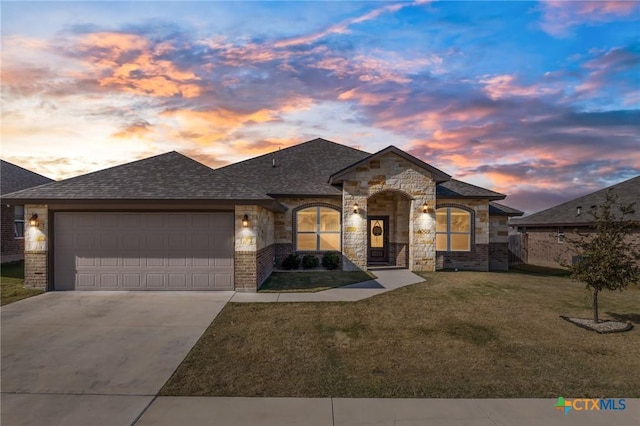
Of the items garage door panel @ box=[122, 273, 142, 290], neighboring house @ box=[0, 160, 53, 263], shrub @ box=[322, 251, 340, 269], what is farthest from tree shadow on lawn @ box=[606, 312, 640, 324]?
neighboring house @ box=[0, 160, 53, 263]

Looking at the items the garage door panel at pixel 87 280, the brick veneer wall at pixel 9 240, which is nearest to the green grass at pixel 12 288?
the garage door panel at pixel 87 280

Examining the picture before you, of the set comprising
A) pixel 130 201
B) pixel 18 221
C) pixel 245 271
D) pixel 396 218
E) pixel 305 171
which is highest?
pixel 305 171

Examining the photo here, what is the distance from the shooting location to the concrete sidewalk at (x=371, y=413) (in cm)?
431

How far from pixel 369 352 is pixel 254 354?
7.06 feet

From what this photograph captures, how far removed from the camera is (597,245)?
841 cm

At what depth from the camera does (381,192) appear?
54.1 ft

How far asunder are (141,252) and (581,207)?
997 inches

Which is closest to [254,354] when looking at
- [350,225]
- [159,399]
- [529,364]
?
[159,399]

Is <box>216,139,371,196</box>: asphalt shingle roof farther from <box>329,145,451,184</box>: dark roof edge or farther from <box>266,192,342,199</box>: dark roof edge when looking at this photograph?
<box>329,145,451,184</box>: dark roof edge

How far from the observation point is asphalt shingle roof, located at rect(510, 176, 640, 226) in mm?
20469

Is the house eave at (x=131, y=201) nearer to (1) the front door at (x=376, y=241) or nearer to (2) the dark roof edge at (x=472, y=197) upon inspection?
(1) the front door at (x=376, y=241)

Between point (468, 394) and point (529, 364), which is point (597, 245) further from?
point (468, 394)

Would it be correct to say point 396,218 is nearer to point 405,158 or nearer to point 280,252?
point 405,158

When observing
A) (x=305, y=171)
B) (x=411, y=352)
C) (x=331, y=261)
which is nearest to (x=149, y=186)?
(x=331, y=261)
